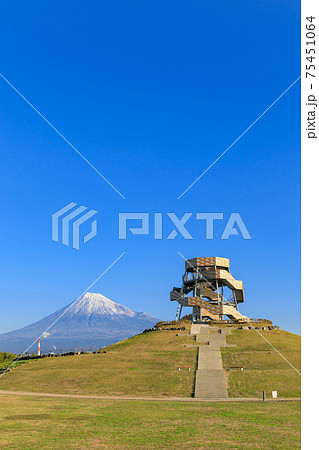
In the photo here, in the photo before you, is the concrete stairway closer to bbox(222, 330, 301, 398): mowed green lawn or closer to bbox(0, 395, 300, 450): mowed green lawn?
bbox(222, 330, 301, 398): mowed green lawn

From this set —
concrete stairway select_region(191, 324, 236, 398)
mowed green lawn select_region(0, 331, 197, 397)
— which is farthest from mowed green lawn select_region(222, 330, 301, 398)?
mowed green lawn select_region(0, 331, 197, 397)

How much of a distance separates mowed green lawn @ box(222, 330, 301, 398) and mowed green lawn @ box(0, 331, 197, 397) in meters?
5.33

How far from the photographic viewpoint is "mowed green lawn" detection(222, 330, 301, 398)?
42281mm

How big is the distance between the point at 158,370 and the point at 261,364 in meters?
13.6

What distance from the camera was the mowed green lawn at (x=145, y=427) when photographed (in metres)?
17.5

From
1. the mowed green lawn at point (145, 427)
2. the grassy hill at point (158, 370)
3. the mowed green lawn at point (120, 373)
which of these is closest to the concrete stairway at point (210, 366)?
the grassy hill at point (158, 370)

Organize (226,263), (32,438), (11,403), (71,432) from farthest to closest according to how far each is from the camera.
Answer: (226,263) < (11,403) < (71,432) < (32,438)

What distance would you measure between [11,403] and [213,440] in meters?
19.4

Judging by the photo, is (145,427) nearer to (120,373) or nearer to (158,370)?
(120,373)

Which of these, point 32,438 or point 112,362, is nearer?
point 32,438
